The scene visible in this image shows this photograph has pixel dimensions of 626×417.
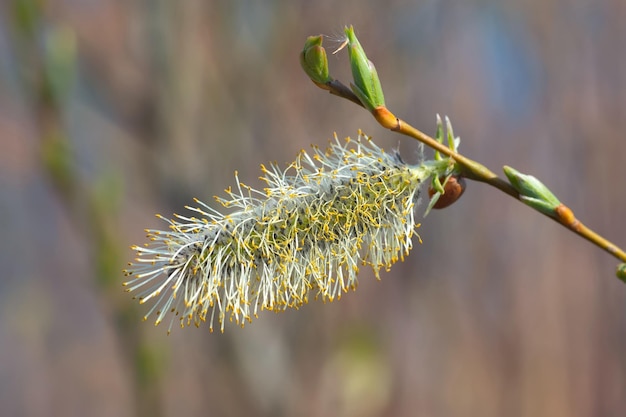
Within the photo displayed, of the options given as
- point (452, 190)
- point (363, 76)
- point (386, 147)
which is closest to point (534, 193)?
point (452, 190)

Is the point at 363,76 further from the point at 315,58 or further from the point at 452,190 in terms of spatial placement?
the point at 452,190

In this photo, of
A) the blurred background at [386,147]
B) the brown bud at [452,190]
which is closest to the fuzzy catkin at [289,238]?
the brown bud at [452,190]

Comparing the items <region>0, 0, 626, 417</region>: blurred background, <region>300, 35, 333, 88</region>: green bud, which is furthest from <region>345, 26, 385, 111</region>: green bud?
<region>0, 0, 626, 417</region>: blurred background

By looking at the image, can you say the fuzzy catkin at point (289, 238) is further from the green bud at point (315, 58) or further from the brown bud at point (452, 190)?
the green bud at point (315, 58)

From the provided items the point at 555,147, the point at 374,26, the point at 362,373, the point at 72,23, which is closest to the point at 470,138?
the point at 555,147

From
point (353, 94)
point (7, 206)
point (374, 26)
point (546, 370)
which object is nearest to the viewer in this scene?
point (353, 94)

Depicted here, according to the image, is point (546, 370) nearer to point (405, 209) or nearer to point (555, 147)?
point (555, 147)
